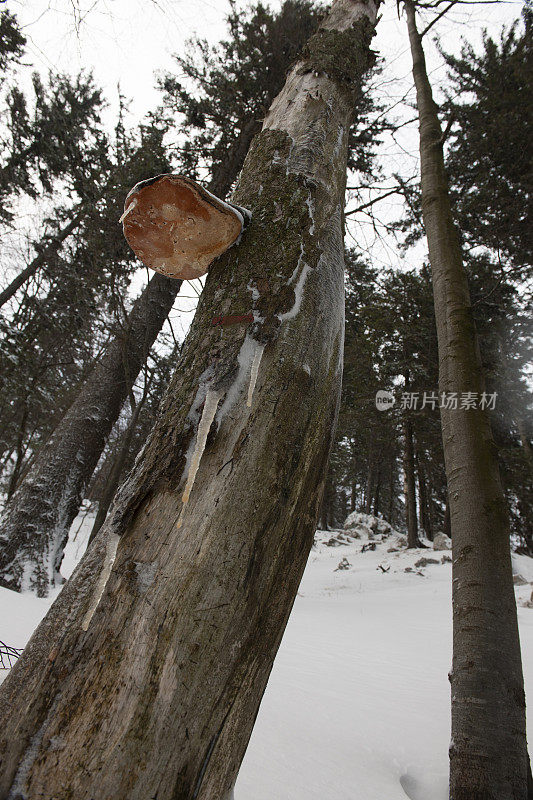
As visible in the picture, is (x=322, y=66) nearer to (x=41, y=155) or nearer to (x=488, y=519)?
→ (x=488, y=519)

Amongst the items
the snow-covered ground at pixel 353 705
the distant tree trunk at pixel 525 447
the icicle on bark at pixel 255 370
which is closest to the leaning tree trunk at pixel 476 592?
the snow-covered ground at pixel 353 705

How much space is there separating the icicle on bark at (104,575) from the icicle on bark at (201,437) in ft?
0.41

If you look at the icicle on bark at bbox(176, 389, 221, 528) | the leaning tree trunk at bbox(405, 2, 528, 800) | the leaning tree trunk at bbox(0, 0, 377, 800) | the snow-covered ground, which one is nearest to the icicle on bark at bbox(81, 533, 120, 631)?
the leaning tree trunk at bbox(0, 0, 377, 800)

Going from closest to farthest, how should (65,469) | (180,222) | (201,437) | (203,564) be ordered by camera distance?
(203,564), (201,437), (180,222), (65,469)

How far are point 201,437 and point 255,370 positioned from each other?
0.58 feet

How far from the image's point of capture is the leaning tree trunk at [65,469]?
455cm

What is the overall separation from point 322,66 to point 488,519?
2.22 meters

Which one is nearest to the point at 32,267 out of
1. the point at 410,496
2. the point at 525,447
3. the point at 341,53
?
the point at 341,53

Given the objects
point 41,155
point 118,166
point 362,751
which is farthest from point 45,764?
point 41,155

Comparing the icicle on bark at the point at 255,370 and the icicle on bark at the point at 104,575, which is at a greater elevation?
the icicle on bark at the point at 255,370

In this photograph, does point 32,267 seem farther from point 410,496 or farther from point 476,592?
point 410,496

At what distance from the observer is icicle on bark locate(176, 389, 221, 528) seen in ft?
2.24

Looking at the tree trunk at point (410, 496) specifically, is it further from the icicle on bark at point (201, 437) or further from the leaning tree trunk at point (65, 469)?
the icicle on bark at point (201, 437)

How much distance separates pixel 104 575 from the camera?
0.65 metres
